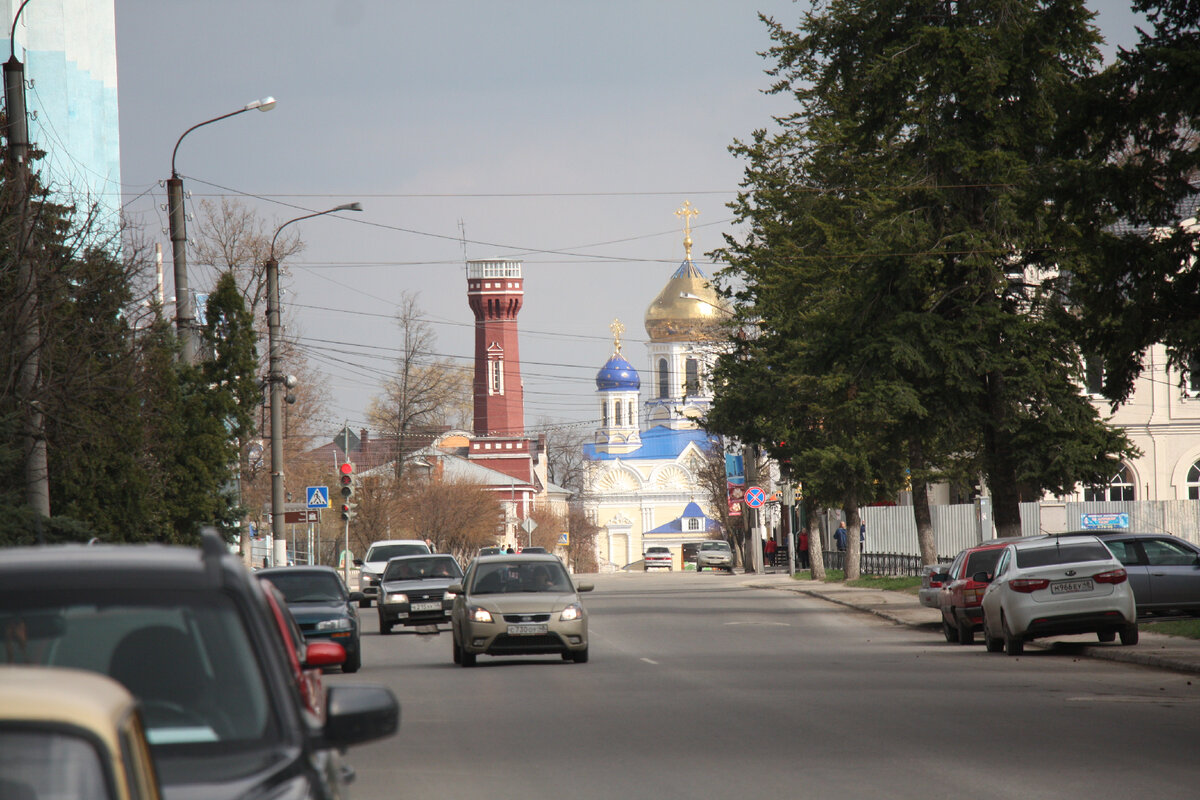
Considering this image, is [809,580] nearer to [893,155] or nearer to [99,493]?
[893,155]

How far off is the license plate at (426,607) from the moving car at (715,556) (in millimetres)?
54949

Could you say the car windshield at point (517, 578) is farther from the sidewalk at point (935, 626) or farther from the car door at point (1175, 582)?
the car door at point (1175, 582)

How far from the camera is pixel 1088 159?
20.0 meters

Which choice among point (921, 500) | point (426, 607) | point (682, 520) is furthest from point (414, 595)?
point (682, 520)

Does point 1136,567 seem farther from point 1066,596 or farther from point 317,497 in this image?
point 317,497

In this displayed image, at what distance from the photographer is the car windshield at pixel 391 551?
4041 centimetres

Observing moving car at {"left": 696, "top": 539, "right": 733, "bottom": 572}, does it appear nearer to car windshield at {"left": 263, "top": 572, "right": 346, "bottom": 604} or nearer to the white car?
the white car

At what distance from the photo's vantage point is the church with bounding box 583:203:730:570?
157750 millimetres

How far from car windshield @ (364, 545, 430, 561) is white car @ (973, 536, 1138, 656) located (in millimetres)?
21307

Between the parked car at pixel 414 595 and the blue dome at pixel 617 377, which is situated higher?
the blue dome at pixel 617 377

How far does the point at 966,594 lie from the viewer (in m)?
24.1

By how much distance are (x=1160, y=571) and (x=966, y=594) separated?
3.38 metres

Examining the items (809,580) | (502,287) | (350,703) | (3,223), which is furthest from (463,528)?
(350,703)

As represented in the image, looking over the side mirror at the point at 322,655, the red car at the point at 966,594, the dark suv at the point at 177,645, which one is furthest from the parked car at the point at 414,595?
the dark suv at the point at 177,645
